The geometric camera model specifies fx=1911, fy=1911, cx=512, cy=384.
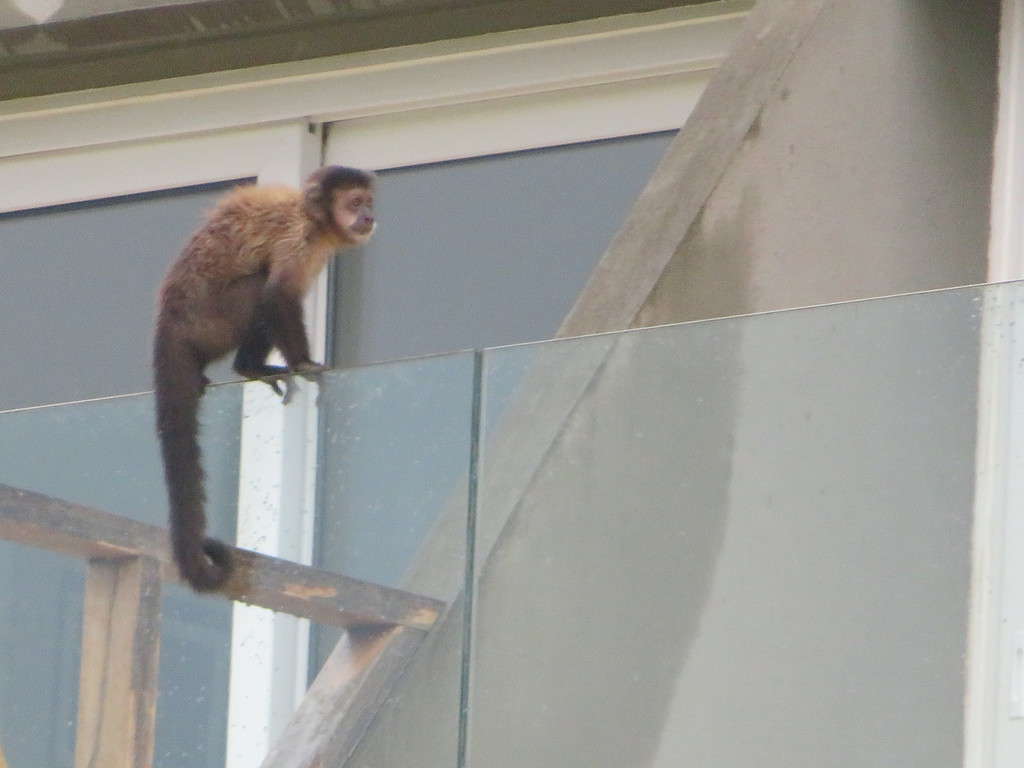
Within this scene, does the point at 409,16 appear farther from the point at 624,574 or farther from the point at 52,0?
the point at 624,574

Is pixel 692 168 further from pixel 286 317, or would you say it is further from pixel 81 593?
pixel 81 593

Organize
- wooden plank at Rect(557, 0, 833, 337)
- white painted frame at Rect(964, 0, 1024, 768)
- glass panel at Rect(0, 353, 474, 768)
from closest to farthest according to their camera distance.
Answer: white painted frame at Rect(964, 0, 1024, 768) < glass panel at Rect(0, 353, 474, 768) < wooden plank at Rect(557, 0, 833, 337)

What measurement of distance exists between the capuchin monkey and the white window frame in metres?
1.64

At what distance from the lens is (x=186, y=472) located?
3.33 m

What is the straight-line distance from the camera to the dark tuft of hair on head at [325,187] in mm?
4414

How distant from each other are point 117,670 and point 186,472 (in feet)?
1.30

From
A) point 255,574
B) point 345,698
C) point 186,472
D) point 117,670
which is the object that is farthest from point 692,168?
point 117,670

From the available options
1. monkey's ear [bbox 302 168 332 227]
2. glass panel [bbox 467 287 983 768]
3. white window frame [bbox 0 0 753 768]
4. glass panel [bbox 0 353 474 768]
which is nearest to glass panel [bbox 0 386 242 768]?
glass panel [bbox 0 353 474 768]

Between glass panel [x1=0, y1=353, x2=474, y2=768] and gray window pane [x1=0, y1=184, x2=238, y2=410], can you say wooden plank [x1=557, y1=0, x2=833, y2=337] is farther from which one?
gray window pane [x1=0, y1=184, x2=238, y2=410]

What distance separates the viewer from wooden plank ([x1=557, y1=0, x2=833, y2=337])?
3904mm

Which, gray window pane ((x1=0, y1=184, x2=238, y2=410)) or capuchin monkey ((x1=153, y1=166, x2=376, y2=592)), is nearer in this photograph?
capuchin monkey ((x1=153, y1=166, x2=376, y2=592))

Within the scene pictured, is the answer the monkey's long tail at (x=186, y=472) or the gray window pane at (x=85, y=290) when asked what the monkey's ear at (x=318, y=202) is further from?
the gray window pane at (x=85, y=290)

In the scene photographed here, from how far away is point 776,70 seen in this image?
427 centimetres

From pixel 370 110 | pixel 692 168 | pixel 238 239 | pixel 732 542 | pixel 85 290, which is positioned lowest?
pixel 732 542
